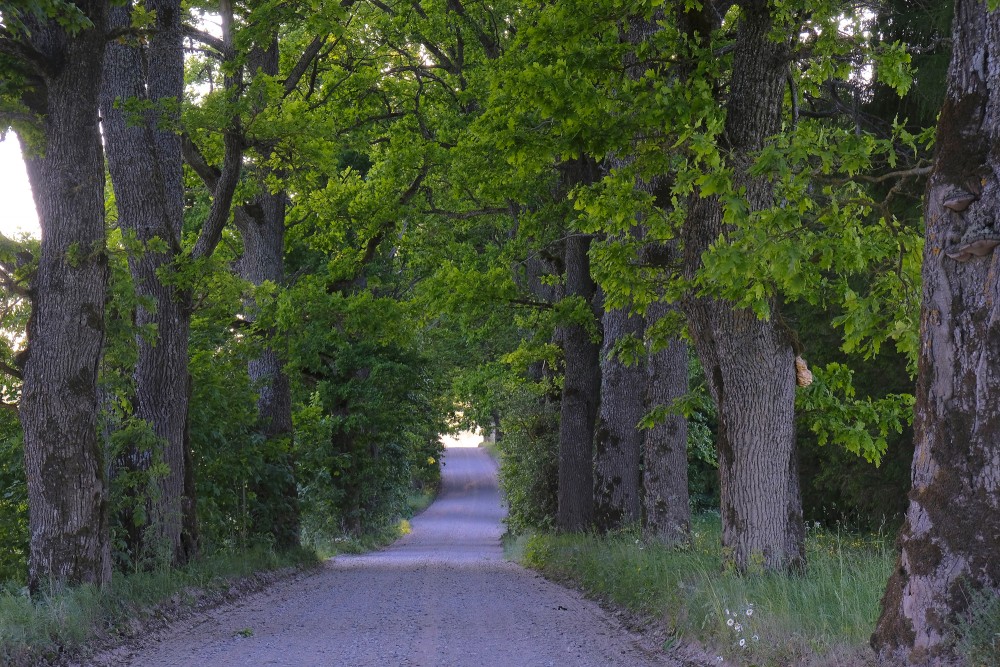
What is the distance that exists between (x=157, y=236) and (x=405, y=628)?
6169mm

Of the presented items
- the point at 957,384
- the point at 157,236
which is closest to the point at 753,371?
the point at 957,384

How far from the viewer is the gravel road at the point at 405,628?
360 inches

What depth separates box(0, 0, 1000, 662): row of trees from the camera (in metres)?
6.72

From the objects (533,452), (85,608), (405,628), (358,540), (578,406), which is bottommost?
(358,540)

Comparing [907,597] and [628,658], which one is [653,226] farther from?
[907,597]

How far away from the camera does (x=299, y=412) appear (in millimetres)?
25547

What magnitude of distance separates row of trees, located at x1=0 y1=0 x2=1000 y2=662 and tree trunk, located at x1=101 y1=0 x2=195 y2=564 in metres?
0.04

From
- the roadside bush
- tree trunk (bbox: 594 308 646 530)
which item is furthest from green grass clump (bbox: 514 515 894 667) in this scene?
the roadside bush

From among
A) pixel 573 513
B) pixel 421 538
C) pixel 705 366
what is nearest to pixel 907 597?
pixel 705 366

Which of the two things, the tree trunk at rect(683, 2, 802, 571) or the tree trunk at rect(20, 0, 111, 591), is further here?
the tree trunk at rect(20, 0, 111, 591)

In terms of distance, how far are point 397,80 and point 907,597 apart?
20615 millimetres

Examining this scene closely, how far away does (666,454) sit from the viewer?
15492mm

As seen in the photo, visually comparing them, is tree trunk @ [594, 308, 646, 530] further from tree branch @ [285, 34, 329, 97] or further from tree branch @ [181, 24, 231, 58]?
tree branch @ [181, 24, 231, 58]

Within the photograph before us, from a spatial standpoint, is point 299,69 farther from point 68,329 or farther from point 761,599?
point 761,599
